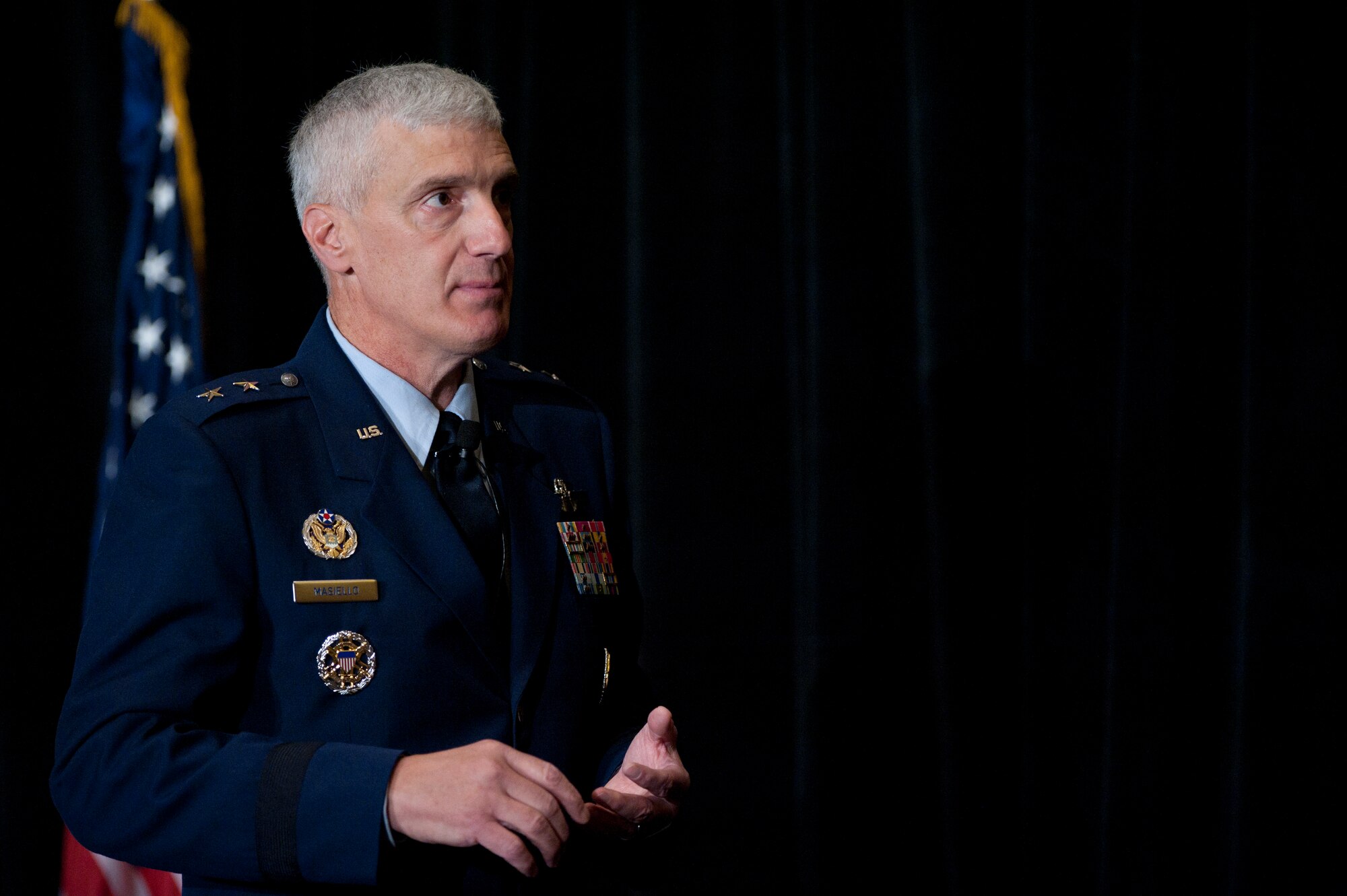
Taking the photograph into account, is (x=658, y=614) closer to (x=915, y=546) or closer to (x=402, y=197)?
(x=915, y=546)

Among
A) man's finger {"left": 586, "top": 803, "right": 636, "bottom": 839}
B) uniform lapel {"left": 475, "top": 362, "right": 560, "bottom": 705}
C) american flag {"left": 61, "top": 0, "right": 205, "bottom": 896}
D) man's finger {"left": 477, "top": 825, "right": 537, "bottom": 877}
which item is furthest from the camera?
american flag {"left": 61, "top": 0, "right": 205, "bottom": 896}

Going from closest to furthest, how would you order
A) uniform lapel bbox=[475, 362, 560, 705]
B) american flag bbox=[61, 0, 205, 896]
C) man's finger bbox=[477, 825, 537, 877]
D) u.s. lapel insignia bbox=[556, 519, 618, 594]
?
man's finger bbox=[477, 825, 537, 877] < uniform lapel bbox=[475, 362, 560, 705] < u.s. lapel insignia bbox=[556, 519, 618, 594] < american flag bbox=[61, 0, 205, 896]

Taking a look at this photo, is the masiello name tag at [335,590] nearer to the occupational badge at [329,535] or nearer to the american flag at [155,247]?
the occupational badge at [329,535]

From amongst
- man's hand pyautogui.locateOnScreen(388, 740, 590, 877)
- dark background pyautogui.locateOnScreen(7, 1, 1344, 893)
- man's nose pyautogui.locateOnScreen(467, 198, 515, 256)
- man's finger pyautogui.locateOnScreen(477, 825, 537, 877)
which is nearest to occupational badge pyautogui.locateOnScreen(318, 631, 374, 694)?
man's hand pyautogui.locateOnScreen(388, 740, 590, 877)

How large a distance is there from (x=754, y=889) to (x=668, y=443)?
1.01 m

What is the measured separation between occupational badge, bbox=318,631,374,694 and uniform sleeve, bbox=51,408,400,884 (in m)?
0.07

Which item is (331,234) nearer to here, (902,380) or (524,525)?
(524,525)

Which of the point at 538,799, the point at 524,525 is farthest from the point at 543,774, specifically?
the point at 524,525

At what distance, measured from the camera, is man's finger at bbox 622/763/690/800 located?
1206 millimetres

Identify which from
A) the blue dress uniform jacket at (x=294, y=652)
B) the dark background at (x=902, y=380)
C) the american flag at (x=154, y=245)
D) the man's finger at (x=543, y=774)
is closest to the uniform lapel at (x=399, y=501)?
the blue dress uniform jacket at (x=294, y=652)

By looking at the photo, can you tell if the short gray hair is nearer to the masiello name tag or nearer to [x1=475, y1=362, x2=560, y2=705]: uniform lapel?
[x1=475, y1=362, x2=560, y2=705]: uniform lapel

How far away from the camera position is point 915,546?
2.59m

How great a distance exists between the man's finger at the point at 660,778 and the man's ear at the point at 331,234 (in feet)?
2.20

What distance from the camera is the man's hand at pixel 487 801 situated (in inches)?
A: 39.4
